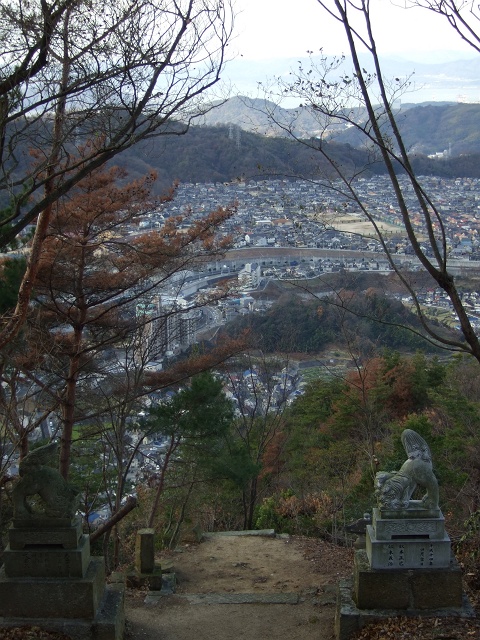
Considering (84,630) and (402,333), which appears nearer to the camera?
(84,630)

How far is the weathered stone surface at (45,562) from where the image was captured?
5.95m

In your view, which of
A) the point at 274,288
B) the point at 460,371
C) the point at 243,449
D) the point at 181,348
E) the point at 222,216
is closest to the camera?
the point at 222,216

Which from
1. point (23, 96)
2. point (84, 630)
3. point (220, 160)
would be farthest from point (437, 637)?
point (220, 160)

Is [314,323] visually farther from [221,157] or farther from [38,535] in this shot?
[38,535]

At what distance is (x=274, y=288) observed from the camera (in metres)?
25.8

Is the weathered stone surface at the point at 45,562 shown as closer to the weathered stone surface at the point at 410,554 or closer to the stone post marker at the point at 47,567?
the stone post marker at the point at 47,567

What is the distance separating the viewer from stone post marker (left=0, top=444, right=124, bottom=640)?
591 cm

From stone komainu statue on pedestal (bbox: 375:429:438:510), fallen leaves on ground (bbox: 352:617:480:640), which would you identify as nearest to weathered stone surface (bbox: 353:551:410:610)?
fallen leaves on ground (bbox: 352:617:480:640)

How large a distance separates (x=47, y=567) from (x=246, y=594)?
2966 mm

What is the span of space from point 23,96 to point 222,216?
6.60 metres

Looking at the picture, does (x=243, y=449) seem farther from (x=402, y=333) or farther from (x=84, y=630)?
(x=402, y=333)

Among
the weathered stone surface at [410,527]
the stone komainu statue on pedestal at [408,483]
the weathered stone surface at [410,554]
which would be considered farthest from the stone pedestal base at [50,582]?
the stone komainu statue on pedestal at [408,483]

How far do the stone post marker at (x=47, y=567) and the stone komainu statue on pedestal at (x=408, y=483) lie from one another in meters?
2.52

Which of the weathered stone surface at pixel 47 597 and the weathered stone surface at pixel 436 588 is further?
the weathered stone surface at pixel 436 588
